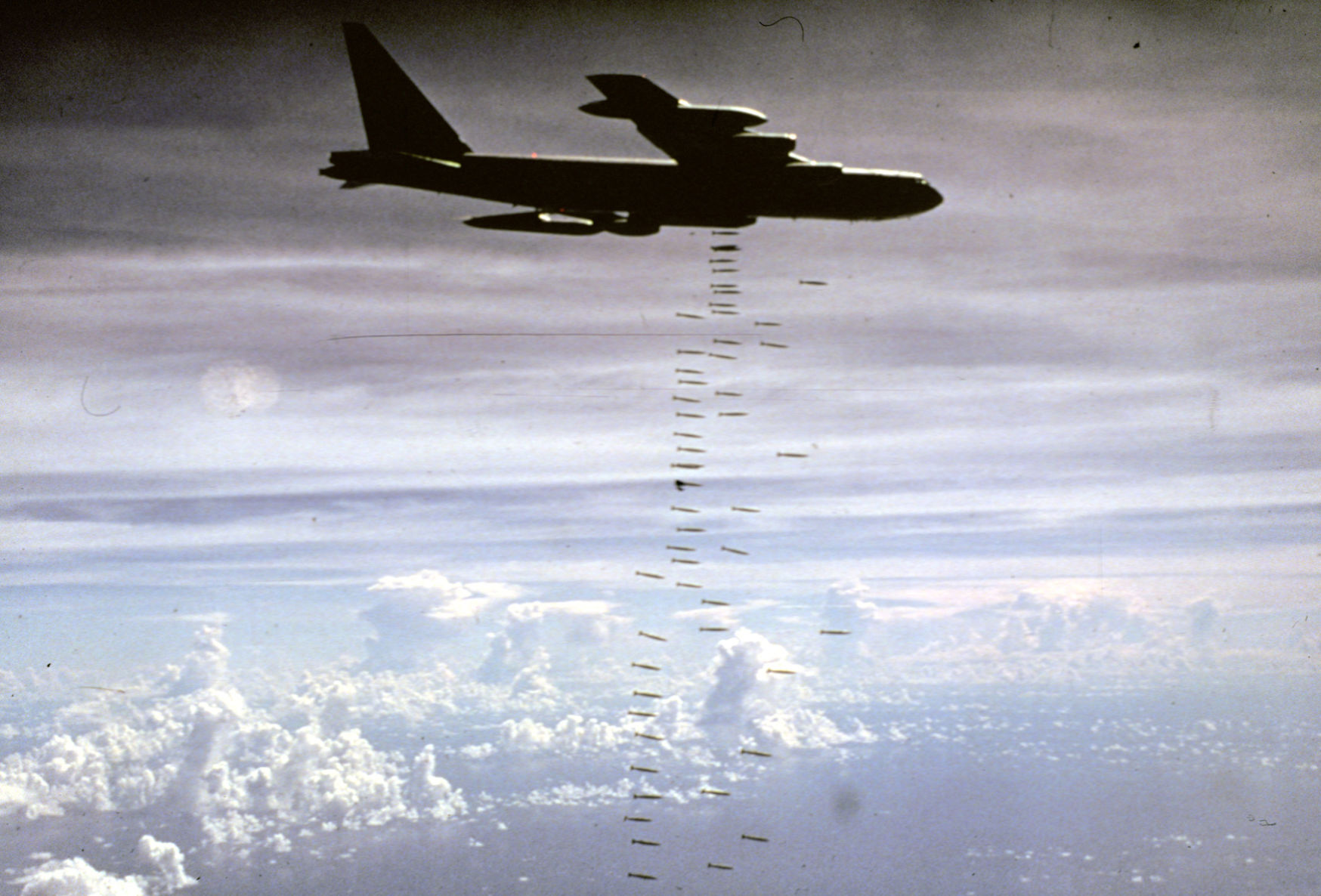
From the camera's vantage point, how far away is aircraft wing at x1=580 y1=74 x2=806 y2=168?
18.7m

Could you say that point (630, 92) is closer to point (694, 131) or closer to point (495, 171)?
point (694, 131)

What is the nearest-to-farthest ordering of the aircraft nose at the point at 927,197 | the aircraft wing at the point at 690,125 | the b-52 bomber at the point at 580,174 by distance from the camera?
the aircraft wing at the point at 690,125
the b-52 bomber at the point at 580,174
the aircraft nose at the point at 927,197

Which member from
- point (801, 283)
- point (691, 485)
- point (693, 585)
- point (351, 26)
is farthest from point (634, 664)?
point (351, 26)

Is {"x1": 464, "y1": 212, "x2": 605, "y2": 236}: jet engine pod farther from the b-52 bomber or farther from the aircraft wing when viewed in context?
the aircraft wing

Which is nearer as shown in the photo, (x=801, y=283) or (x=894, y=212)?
(x=801, y=283)

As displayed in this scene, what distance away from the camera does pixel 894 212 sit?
22828 millimetres

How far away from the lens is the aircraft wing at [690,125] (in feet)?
61.3

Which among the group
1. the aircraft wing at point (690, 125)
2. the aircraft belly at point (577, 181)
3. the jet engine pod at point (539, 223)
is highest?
the aircraft wing at point (690, 125)

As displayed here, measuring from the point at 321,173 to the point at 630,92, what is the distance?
7314 millimetres

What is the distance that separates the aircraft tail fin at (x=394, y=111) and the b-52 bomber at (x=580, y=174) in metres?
0.02

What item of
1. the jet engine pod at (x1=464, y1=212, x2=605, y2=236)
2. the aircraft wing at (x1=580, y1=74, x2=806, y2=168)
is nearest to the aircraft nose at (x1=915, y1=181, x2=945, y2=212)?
the aircraft wing at (x1=580, y1=74, x2=806, y2=168)

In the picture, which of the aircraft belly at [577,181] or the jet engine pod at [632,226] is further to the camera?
the jet engine pod at [632,226]

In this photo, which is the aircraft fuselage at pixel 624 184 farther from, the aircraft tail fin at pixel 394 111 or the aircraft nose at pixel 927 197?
the aircraft nose at pixel 927 197

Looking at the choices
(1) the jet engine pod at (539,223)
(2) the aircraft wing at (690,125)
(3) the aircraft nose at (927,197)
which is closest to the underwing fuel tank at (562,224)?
(1) the jet engine pod at (539,223)
